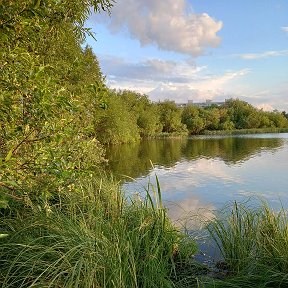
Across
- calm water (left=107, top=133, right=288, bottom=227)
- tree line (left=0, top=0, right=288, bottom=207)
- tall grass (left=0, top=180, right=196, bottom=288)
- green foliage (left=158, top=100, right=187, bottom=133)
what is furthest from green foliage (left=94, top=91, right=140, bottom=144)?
tall grass (left=0, top=180, right=196, bottom=288)

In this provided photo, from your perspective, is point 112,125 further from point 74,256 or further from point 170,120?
point 74,256

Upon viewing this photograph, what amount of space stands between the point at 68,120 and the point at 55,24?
4.73 ft

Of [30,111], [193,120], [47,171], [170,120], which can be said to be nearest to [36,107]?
[30,111]

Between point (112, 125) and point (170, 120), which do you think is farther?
point (170, 120)

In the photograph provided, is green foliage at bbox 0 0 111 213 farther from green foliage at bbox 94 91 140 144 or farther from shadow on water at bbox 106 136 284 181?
green foliage at bbox 94 91 140 144

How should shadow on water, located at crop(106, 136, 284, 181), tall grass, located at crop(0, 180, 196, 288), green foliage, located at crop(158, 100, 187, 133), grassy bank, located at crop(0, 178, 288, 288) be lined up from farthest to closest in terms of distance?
green foliage, located at crop(158, 100, 187, 133) → shadow on water, located at crop(106, 136, 284, 181) → grassy bank, located at crop(0, 178, 288, 288) → tall grass, located at crop(0, 180, 196, 288)

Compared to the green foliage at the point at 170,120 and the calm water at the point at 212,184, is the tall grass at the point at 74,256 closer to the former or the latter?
the calm water at the point at 212,184

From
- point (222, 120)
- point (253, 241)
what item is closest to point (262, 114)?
point (222, 120)

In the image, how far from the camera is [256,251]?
5.63 meters

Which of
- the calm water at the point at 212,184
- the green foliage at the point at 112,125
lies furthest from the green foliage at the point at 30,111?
the green foliage at the point at 112,125

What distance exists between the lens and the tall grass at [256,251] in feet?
14.6

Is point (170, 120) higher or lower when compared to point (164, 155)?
higher

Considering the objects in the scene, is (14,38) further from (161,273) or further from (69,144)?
(161,273)

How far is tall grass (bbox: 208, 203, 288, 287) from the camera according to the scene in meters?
4.46
